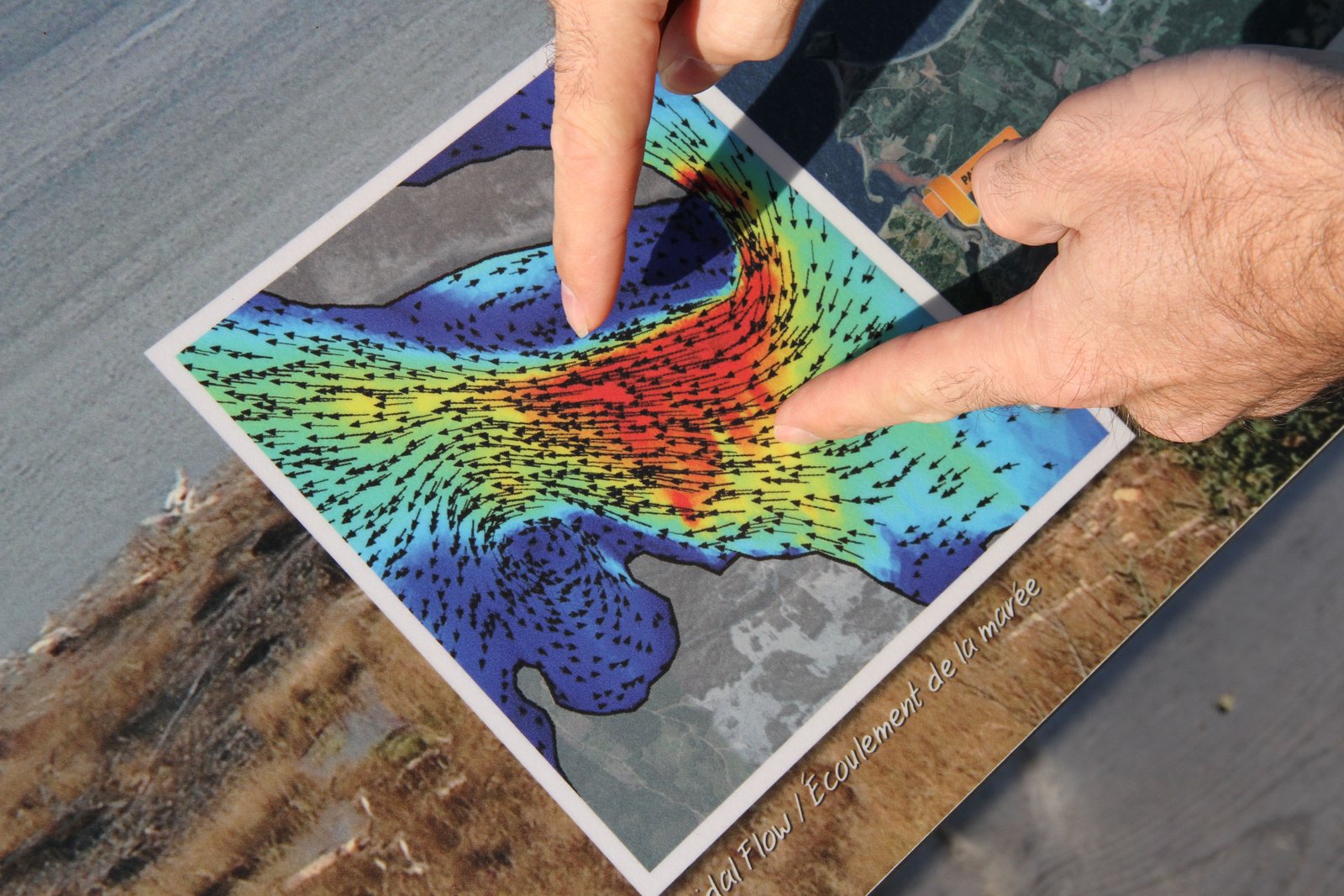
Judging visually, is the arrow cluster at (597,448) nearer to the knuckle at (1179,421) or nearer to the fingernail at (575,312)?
the fingernail at (575,312)

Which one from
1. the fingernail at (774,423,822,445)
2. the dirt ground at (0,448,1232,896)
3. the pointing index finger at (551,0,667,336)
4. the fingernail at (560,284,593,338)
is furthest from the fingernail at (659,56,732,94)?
the dirt ground at (0,448,1232,896)

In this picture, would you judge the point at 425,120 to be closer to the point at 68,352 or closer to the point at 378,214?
the point at 378,214

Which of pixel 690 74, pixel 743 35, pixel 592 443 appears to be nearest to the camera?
pixel 743 35

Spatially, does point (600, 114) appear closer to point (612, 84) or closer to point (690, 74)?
point (612, 84)

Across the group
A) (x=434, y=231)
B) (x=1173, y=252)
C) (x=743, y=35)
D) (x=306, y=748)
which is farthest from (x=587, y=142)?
(x=306, y=748)

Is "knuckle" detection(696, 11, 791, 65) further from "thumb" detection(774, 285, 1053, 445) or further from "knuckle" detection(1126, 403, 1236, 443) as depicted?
"knuckle" detection(1126, 403, 1236, 443)

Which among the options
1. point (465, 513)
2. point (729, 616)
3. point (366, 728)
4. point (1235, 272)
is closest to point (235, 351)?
point (465, 513)


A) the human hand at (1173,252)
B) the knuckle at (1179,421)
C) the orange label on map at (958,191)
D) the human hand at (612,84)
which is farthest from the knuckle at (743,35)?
the knuckle at (1179,421)

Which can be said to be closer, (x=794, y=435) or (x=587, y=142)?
(x=587, y=142)
